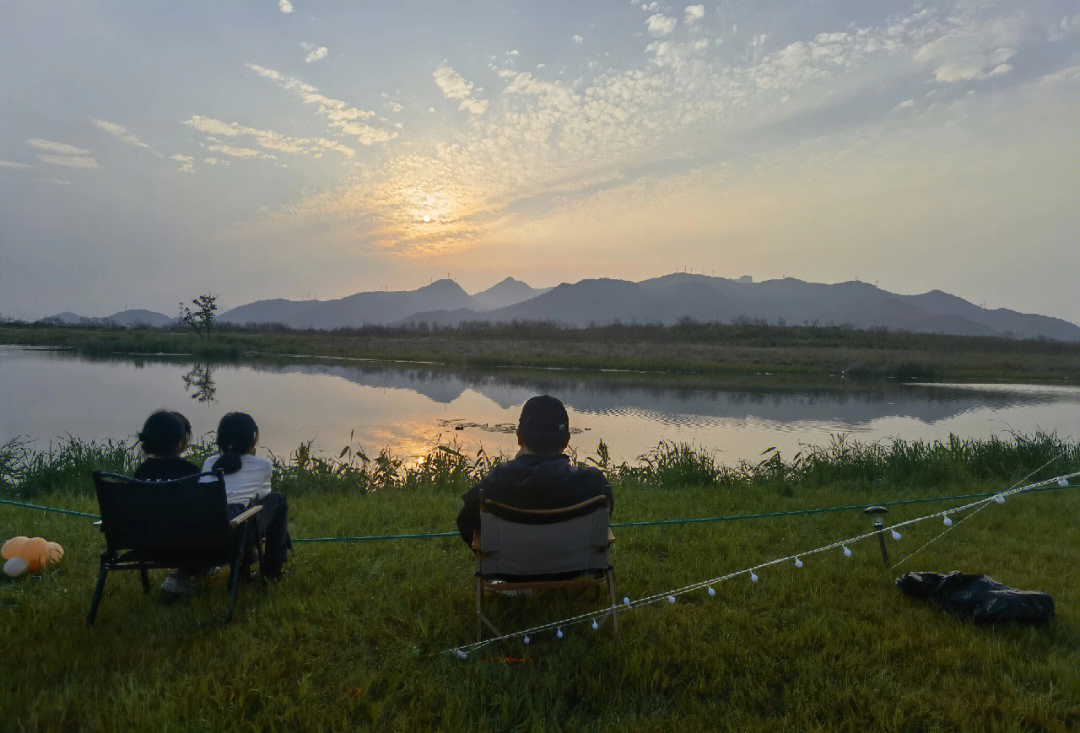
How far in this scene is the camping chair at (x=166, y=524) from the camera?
344cm

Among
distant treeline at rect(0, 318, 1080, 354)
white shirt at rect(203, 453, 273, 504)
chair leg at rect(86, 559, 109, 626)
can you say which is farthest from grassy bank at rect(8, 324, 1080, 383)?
chair leg at rect(86, 559, 109, 626)

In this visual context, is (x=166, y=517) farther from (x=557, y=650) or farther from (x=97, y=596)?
(x=557, y=650)

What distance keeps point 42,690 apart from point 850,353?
5068 cm

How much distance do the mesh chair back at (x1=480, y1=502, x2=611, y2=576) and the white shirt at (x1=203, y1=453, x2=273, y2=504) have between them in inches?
65.0

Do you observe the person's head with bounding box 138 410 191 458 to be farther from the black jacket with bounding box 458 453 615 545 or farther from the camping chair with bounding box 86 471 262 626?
the black jacket with bounding box 458 453 615 545

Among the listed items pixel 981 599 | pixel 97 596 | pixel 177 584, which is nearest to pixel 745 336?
pixel 981 599

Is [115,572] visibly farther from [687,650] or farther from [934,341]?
[934,341]

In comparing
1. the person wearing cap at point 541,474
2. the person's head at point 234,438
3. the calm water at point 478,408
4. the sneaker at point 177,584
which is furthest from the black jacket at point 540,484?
the calm water at point 478,408

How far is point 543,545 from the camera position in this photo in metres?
3.44

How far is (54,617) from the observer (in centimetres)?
359

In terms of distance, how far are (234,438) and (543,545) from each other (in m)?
2.20

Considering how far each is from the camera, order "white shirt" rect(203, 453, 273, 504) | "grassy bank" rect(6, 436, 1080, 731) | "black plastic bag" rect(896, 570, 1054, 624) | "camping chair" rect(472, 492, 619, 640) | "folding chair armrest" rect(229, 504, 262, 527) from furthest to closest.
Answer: "white shirt" rect(203, 453, 273, 504) < "black plastic bag" rect(896, 570, 1054, 624) < "folding chair armrest" rect(229, 504, 262, 527) < "camping chair" rect(472, 492, 619, 640) < "grassy bank" rect(6, 436, 1080, 731)

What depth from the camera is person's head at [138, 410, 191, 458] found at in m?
3.88

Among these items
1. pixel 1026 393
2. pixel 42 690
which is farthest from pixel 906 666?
pixel 1026 393
